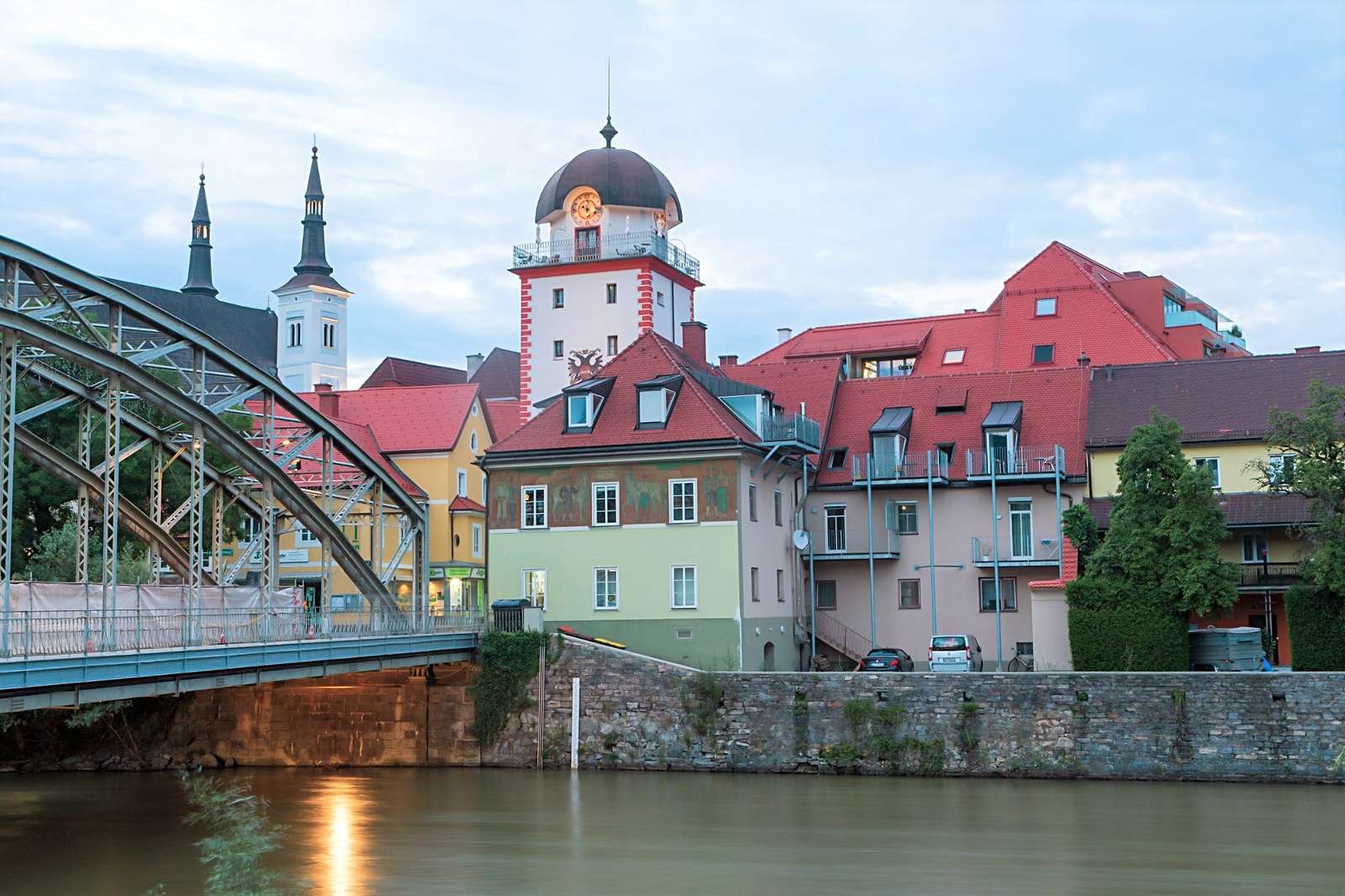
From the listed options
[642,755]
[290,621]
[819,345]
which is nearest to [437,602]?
[819,345]

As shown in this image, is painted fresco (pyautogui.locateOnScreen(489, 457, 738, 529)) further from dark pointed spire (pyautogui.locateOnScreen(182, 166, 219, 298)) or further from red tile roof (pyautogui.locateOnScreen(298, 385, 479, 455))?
dark pointed spire (pyautogui.locateOnScreen(182, 166, 219, 298))

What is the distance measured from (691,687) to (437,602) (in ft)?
66.2

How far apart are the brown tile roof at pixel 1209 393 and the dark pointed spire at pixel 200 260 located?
8104 cm

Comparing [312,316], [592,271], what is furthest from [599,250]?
[312,316]

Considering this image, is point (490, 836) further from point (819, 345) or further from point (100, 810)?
point (819, 345)

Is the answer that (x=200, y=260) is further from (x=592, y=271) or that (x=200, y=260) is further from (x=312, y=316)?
(x=592, y=271)

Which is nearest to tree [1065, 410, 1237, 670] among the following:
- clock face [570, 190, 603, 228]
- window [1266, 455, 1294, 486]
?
window [1266, 455, 1294, 486]

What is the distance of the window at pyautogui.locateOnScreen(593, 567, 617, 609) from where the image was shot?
41281 millimetres

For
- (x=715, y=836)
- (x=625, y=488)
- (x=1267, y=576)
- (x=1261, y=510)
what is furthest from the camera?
(x=625, y=488)

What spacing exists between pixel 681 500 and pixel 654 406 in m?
2.71

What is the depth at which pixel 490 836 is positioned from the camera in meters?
27.5

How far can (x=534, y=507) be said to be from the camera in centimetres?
4234

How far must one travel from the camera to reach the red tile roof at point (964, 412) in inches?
1710

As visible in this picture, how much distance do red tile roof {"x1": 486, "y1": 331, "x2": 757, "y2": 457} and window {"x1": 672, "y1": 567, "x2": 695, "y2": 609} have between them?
3274 mm
